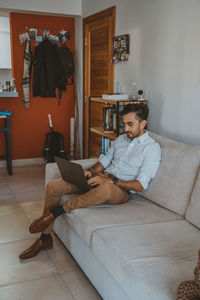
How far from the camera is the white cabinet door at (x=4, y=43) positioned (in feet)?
21.3

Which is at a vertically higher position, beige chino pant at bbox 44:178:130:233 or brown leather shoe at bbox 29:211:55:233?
beige chino pant at bbox 44:178:130:233

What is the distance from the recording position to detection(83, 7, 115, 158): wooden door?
423 cm

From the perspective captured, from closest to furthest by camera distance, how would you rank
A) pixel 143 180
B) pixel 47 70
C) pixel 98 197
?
pixel 98 197 < pixel 143 180 < pixel 47 70

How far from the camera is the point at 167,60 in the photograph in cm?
311

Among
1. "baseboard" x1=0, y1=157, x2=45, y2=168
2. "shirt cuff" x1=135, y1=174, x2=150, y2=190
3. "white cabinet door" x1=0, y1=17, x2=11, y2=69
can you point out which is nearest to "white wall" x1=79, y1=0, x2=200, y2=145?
"shirt cuff" x1=135, y1=174, x2=150, y2=190

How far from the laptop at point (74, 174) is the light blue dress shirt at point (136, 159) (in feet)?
1.12

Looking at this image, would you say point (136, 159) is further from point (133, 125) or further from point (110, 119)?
point (110, 119)

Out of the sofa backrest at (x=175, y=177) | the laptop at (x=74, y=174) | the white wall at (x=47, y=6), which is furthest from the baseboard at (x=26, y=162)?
the sofa backrest at (x=175, y=177)

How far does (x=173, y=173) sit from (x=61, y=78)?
10.6 ft

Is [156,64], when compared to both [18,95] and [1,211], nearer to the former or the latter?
[1,211]

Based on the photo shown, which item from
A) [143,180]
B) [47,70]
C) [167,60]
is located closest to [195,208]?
[143,180]

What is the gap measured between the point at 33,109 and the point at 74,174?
3016mm

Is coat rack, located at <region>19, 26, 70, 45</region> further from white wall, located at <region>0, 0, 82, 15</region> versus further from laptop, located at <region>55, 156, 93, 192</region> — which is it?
laptop, located at <region>55, 156, 93, 192</region>

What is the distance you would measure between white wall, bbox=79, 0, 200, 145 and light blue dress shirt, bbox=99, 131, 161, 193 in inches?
18.7
